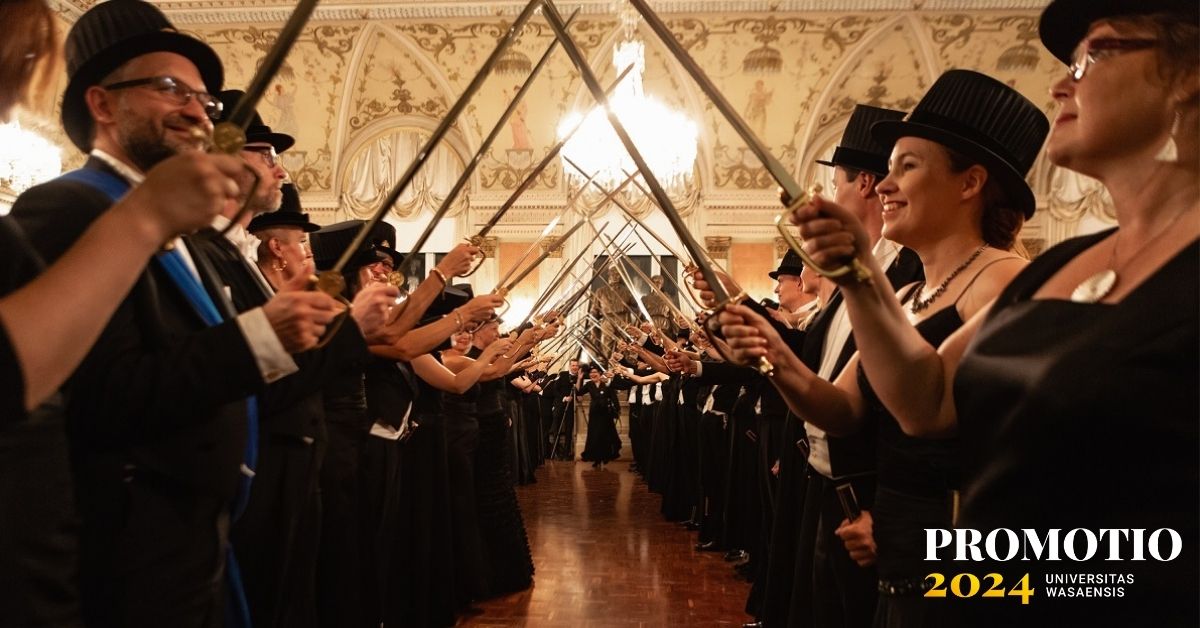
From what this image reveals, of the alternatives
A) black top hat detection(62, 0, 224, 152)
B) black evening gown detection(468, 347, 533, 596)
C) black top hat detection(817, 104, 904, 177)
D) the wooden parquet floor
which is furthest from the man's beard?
black evening gown detection(468, 347, 533, 596)

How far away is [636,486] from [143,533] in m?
9.94

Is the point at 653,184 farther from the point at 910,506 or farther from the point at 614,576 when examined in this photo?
the point at 614,576

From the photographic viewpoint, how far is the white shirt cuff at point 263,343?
147 cm

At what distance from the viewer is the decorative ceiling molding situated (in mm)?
12273

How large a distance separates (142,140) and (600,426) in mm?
12245

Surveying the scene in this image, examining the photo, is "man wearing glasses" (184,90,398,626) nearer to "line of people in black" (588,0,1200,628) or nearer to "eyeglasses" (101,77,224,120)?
"eyeglasses" (101,77,224,120)

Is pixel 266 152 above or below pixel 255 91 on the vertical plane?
above

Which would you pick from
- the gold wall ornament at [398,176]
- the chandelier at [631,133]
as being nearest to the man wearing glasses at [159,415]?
the chandelier at [631,133]

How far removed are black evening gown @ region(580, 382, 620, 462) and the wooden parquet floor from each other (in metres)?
4.54

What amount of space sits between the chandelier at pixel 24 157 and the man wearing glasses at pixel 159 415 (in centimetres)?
745

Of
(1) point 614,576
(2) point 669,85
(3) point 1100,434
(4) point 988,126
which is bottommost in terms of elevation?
(1) point 614,576

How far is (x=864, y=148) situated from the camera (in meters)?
2.62

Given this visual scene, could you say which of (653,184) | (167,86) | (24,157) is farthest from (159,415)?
(24,157)

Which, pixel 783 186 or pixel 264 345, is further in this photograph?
pixel 264 345
